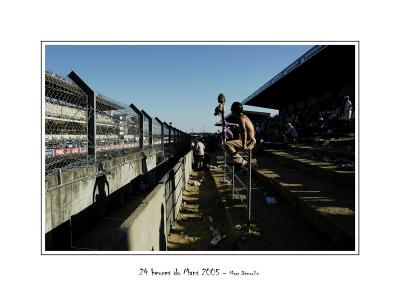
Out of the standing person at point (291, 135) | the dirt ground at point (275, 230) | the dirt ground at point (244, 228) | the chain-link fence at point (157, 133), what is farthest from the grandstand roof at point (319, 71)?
the dirt ground at point (275, 230)

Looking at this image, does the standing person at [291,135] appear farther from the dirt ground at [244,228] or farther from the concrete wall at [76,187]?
the concrete wall at [76,187]

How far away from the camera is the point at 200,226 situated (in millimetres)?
5641

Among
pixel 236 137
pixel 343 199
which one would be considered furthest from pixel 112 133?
pixel 343 199

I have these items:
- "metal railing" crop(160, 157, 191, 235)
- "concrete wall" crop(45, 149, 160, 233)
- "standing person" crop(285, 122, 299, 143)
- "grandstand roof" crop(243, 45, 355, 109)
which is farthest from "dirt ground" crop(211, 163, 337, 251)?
"grandstand roof" crop(243, 45, 355, 109)

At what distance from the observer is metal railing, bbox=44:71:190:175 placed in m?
4.94

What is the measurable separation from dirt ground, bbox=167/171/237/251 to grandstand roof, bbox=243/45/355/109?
34.3 ft

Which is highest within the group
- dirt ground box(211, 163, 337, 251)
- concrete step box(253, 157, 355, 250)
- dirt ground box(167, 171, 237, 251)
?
concrete step box(253, 157, 355, 250)

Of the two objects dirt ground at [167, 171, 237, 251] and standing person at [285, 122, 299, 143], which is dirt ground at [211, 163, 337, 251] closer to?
dirt ground at [167, 171, 237, 251]

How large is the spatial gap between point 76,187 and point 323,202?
4105 mm

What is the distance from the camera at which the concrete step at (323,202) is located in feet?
11.2

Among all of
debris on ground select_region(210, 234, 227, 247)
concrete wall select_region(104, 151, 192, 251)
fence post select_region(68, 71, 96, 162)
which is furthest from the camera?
fence post select_region(68, 71, 96, 162)

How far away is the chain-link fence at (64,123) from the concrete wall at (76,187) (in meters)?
0.22

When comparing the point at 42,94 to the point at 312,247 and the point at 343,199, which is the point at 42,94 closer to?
the point at 312,247

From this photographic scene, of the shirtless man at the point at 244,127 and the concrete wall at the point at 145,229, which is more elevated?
the shirtless man at the point at 244,127
